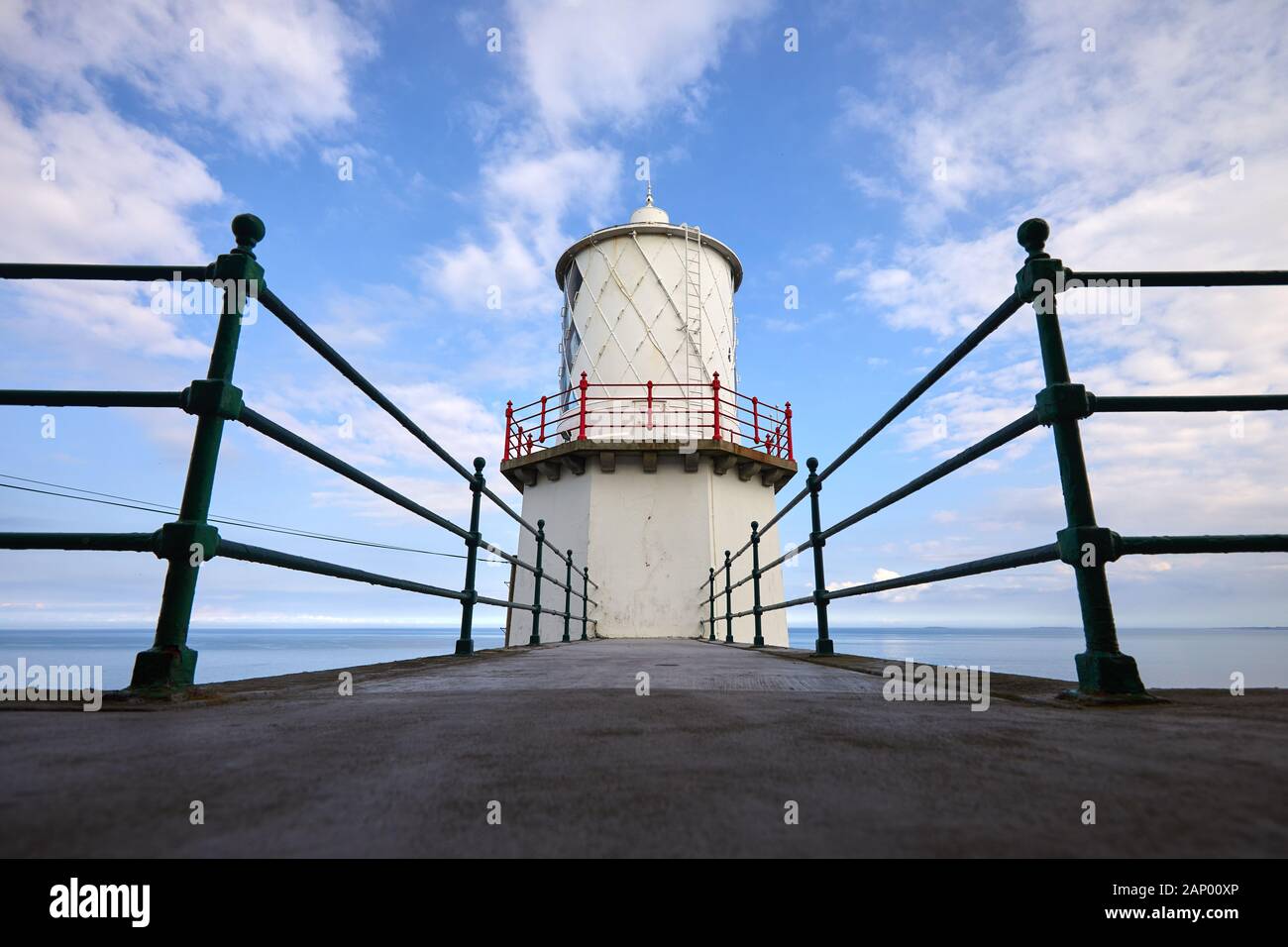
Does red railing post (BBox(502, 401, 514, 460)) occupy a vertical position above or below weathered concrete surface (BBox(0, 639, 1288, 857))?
above

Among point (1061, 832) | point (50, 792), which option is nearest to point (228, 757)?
point (50, 792)

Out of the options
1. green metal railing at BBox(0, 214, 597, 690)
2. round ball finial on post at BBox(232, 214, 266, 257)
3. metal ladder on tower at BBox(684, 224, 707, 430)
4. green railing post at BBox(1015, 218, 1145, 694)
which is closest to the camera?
green railing post at BBox(1015, 218, 1145, 694)

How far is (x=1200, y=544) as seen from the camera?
1.61 meters

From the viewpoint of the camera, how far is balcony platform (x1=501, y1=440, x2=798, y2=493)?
930cm

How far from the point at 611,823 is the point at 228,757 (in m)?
0.58

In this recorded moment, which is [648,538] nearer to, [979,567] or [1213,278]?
[979,567]

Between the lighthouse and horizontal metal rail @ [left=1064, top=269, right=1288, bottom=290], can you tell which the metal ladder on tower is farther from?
horizontal metal rail @ [left=1064, top=269, right=1288, bottom=290]

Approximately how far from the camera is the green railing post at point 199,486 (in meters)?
1.55

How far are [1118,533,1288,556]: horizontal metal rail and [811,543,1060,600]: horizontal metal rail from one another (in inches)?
6.3

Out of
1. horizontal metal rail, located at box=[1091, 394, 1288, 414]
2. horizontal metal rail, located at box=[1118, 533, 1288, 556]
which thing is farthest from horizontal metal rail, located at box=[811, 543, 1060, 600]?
horizontal metal rail, located at box=[1091, 394, 1288, 414]

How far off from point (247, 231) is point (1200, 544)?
271cm

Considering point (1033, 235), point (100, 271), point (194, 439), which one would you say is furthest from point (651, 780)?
point (100, 271)

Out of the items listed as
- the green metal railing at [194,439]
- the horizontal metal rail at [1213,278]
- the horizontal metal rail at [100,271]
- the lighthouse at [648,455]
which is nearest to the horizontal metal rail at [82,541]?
the green metal railing at [194,439]
